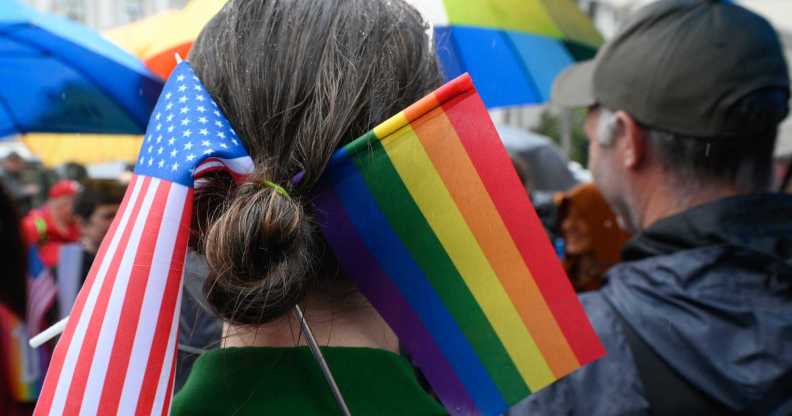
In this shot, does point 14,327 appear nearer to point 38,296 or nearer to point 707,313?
point 38,296

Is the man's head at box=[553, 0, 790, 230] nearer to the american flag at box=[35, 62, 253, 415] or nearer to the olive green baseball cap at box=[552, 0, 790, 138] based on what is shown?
the olive green baseball cap at box=[552, 0, 790, 138]

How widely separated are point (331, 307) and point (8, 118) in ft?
5.86

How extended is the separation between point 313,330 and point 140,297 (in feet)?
0.78

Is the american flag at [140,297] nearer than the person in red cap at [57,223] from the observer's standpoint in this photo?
Yes

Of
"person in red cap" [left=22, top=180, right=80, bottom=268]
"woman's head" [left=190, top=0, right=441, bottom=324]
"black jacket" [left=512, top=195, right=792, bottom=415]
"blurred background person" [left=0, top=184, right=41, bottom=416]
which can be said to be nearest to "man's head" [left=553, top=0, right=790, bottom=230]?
"black jacket" [left=512, top=195, right=792, bottom=415]

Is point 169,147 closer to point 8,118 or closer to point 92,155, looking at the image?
point 8,118

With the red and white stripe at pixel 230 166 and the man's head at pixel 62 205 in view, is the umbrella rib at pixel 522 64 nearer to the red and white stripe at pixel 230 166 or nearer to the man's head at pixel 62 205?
the red and white stripe at pixel 230 166

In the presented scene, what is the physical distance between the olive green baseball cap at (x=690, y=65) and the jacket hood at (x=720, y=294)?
0.20 metres

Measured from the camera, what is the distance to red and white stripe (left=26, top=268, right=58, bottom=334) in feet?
11.2

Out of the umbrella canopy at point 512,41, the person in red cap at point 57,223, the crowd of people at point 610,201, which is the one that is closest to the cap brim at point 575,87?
the crowd of people at point 610,201

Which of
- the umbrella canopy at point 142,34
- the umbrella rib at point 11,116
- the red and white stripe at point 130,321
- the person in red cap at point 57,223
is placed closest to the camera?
the red and white stripe at point 130,321

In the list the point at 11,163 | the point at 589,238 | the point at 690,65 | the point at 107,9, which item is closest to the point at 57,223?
the point at 11,163

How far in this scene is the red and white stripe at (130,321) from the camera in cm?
97

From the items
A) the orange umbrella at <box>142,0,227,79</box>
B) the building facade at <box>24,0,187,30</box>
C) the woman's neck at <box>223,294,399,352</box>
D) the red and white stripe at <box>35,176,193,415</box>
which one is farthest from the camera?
the building facade at <box>24,0,187,30</box>
